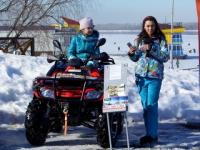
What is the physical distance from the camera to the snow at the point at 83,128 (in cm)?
936

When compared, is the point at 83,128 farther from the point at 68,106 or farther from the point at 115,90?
the point at 115,90

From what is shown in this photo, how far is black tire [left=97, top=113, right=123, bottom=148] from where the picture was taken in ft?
28.3

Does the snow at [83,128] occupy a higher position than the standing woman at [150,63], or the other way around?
the standing woman at [150,63]

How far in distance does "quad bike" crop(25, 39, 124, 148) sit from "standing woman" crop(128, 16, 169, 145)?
18.0 inches

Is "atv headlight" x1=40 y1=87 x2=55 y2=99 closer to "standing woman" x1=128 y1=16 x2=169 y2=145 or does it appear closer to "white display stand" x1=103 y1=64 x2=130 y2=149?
"white display stand" x1=103 y1=64 x2=130 y2=149

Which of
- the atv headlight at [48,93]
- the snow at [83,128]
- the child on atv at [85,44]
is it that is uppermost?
the child on atv at [85,44]

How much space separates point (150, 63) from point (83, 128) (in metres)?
2.21

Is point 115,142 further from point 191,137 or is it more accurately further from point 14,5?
point 14,5

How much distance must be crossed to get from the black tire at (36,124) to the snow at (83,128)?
0.47 feet

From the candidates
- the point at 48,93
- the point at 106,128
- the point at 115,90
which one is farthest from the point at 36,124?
the point at 115,90

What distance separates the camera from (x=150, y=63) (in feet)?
29.5

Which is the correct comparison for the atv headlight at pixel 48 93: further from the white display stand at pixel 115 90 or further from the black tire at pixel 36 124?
the white display stand at pixel 115 90

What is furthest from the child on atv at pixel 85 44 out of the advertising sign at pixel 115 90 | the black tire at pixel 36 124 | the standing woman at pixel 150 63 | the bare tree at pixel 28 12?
the bare tree at pixel 28 12

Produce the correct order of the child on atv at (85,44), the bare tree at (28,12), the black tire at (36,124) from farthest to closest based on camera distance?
the bare tree at (28,12), the child on atv at (85,44), the black tire at (36,124)
